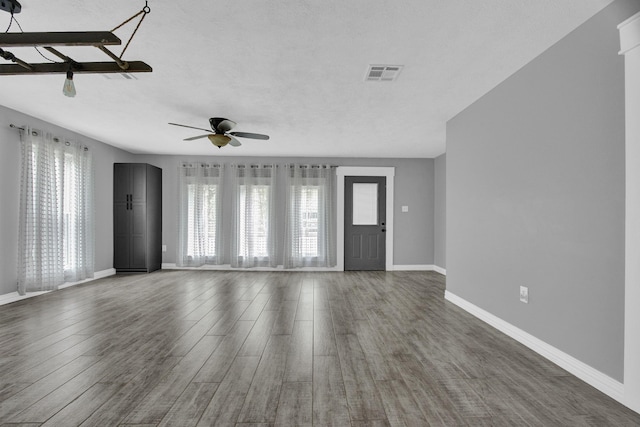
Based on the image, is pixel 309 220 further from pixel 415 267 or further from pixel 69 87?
pixel 69 87

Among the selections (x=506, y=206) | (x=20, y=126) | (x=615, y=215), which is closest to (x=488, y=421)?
(x=615, y=215)

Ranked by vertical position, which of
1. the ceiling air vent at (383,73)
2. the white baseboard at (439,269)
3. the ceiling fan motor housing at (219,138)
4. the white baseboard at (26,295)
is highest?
the ceiling air vent at (383,73)

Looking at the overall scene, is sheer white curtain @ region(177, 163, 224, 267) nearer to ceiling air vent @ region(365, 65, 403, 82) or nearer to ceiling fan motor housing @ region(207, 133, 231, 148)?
ceiling fan motor housing @ region(207, 133, 231, 148)

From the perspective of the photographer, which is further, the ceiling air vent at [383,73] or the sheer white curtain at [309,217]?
the sheer white curtain at [309,217]

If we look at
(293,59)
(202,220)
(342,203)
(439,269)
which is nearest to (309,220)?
(342,203)

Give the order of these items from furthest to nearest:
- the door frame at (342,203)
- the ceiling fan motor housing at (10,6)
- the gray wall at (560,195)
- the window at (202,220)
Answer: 1. the door frame at (342,203)
2. the window at (202,220)
3. the gray wall at (560,195)
4. the ceiling fan motor housing at (10,6)

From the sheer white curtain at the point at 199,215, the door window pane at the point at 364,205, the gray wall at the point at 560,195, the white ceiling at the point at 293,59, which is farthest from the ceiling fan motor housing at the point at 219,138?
the door window pane at the point at 364,205

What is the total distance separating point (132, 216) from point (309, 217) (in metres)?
3.47

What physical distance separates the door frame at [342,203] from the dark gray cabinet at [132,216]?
3800mm

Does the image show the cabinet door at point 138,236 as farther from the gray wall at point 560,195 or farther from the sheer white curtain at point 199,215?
the gray wall at point 560,195

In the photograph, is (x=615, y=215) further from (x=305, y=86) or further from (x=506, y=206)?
(x=305, y=86)

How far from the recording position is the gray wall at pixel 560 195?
2.11m

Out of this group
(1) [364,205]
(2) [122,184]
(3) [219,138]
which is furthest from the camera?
(1) [364,205]

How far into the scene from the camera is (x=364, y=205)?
23.8 ft
